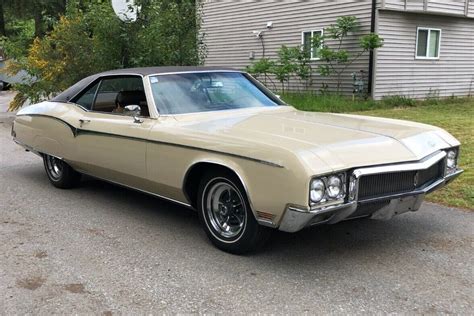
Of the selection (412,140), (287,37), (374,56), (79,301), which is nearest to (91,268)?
(79,301)

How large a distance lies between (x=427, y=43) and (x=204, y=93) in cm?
1326

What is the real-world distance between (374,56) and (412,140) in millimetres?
11528

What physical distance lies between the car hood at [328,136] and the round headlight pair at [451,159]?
9 cm

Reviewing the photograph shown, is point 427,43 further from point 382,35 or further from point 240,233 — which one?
point 240,233

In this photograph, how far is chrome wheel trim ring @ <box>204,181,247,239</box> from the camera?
4117 mm

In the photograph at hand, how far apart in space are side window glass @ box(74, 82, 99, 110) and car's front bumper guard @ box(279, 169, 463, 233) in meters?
3.20

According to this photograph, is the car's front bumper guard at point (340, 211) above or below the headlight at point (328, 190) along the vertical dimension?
below

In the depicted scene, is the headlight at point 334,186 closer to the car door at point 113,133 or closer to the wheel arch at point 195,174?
the wheel arch at point 195,174

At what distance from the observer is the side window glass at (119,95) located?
5.29 metres

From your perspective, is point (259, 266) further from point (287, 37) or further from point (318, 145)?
point (287, 37)

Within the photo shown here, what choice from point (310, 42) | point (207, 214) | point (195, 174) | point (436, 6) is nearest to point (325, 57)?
point (310, 42)

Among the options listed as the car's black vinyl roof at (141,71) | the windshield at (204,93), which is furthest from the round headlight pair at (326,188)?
the car's black vinyl roof at (141,71)

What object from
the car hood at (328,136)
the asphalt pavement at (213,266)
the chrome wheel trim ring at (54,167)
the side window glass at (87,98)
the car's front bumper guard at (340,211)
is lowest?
the asphalt pavement at (213,266)

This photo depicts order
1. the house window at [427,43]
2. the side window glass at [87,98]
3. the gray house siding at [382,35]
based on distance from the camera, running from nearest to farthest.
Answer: the side window glass at [87,98] → the gray house siding at [382,35] → the house window at [427,43]
